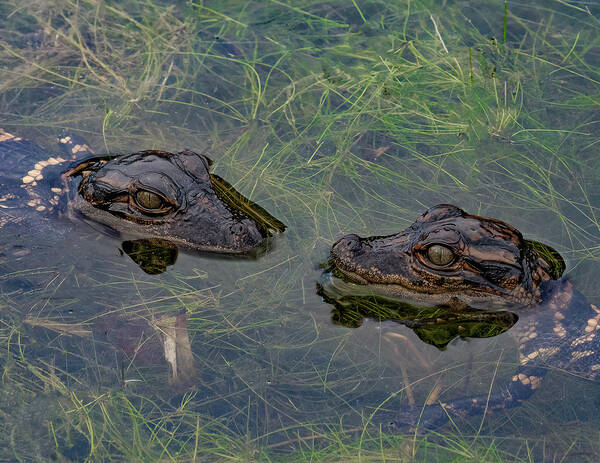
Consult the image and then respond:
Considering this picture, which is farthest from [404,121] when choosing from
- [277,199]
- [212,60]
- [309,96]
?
[212,60]

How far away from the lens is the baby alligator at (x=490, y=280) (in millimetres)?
4922

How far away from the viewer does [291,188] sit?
5.90 metres

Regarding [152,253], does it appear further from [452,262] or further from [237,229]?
[452,262]

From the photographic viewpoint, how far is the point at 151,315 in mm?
5070

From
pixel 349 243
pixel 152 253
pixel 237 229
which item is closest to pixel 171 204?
pixel 152 253

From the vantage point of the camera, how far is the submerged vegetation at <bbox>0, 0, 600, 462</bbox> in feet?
14.7

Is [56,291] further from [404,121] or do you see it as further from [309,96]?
[404,121]

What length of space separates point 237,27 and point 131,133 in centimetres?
169

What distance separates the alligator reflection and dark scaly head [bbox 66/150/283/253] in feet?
2.76

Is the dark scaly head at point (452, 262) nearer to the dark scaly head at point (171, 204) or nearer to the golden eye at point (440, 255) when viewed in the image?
the golden eye at point (440, 255)

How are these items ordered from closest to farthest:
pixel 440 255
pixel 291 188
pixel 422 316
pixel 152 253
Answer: pixel 440 255 → pixel 422 316 → pixel 152 253 → pixel 291 188

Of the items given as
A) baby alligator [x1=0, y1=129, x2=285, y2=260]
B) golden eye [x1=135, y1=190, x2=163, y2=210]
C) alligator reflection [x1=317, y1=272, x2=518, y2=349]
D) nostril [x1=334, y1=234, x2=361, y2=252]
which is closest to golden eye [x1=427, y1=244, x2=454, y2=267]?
alligator reflection [x1=317, y1=272, x2=518, y2=349]

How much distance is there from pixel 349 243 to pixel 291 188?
917 mm

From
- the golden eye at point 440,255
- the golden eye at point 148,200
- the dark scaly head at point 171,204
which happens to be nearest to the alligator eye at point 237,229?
the dark scaly head at point 171,204
